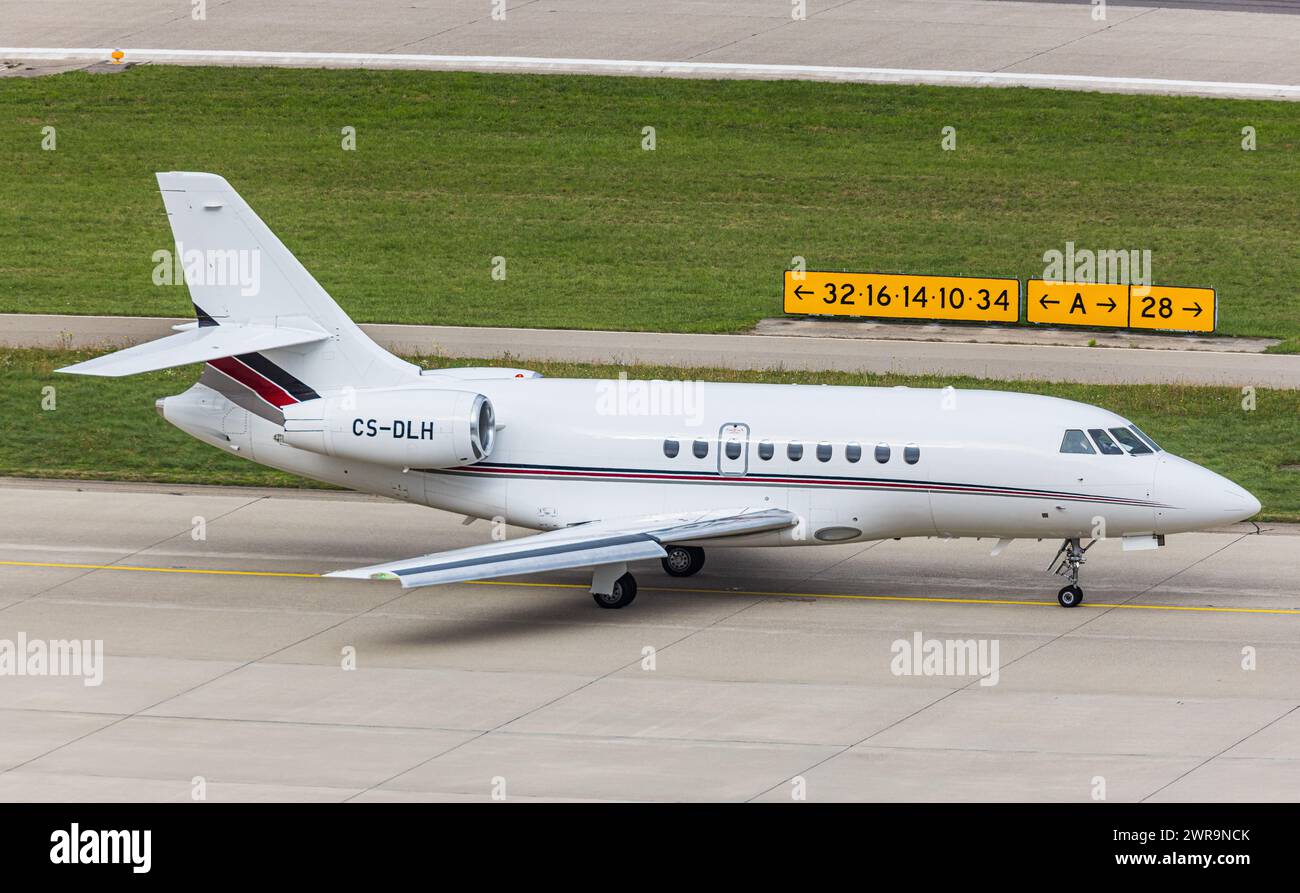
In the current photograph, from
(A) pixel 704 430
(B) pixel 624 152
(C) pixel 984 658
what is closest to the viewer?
(C) pixel 984 658

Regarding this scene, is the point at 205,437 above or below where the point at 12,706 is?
above

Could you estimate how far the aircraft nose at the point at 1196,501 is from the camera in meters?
31.3

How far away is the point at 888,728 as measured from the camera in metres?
26.9

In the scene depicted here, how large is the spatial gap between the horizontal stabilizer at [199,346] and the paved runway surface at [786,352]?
15.5 m

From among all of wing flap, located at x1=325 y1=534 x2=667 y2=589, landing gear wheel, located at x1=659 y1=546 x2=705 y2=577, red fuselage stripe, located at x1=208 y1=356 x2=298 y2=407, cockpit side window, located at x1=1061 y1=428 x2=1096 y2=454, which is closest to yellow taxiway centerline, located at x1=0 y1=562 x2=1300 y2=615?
landing gear wheel, located at x1=659 y1=546 x2=705 y2=577

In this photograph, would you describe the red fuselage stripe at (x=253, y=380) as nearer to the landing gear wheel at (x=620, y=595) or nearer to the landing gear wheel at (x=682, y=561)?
the landing gear wheel at (x=620, y=595)

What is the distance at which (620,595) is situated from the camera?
32.2 meters

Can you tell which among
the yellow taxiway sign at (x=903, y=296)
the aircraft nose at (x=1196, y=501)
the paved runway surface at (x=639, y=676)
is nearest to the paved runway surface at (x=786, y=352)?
the yellow taxiway sign at (x=903, y=296)

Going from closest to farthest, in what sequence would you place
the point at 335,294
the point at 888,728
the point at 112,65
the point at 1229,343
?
the point at 888,728 → the point at 1229,343 → the point at 335,294 → the point at 112,65

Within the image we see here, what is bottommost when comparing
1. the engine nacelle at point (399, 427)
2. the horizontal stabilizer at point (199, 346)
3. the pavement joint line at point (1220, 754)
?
the pavement joint line at point (1220, 754)

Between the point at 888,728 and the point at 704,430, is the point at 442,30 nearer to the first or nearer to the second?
the point at 704,430

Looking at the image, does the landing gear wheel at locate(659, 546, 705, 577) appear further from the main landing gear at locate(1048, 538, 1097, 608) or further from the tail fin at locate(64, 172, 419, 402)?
the main landing gear at locate(1048, 538, 1097, 608)

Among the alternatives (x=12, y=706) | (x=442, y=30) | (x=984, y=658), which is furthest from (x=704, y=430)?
(x=442, y=30)

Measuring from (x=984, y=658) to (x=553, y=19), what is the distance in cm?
5335
